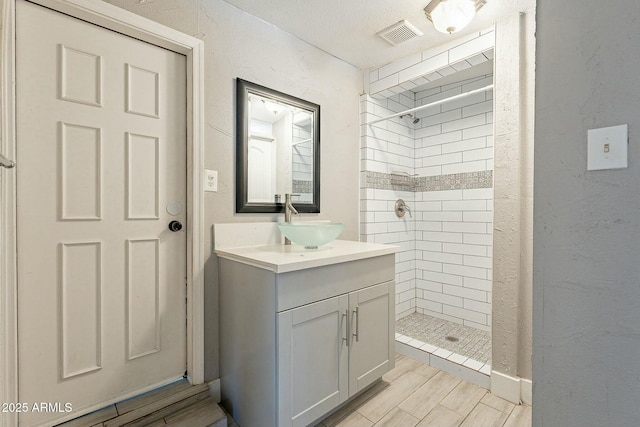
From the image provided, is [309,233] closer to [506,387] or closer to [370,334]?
[370,334]

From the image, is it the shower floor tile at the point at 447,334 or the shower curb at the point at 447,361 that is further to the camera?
the shower floor tile at the point at 447,334

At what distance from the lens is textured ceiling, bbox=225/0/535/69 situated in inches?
65.9

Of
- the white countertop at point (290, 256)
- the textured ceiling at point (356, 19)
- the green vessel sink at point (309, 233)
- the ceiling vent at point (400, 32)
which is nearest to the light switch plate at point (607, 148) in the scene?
the white countertop at point (290, 256)

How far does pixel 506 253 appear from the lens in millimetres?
1749

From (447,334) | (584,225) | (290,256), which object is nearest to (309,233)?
(290,256)

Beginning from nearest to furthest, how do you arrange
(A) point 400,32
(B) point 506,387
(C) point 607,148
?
(C) point 607,148 → (B) point 506,387 → (A) point 400,32

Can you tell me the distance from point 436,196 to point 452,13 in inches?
64.7

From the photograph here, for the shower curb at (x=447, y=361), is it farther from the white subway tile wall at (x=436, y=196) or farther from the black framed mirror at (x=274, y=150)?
the black framed mirror at (x=274, y=150)

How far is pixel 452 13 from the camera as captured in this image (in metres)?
1.53

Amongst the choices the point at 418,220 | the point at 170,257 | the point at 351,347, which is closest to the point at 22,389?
the point at 170,257

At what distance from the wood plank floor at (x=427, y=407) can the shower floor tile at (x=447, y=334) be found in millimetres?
349

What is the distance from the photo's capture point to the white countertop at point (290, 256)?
1.28 metres

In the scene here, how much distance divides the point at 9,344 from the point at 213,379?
2.88ft

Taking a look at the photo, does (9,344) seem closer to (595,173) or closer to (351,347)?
(351,347)
